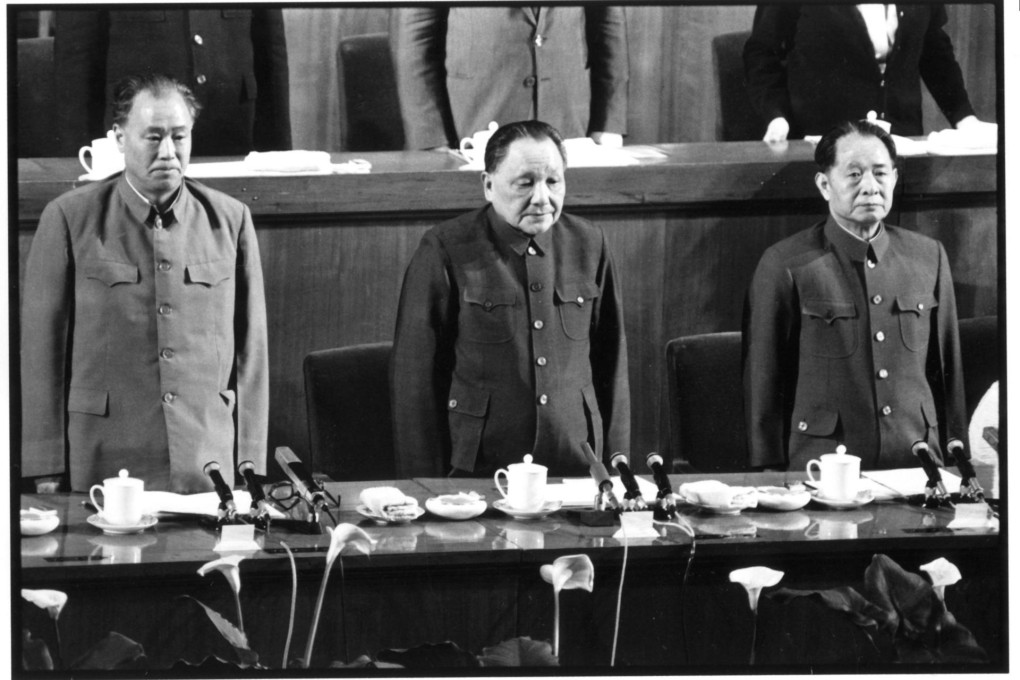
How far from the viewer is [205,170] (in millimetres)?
3363

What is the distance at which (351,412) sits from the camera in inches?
135

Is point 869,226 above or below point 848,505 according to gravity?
above

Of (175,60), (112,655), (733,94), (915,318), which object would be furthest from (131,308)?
(915,318)

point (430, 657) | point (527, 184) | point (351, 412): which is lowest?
point (430, 657)

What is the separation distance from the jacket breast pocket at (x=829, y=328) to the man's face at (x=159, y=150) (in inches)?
59.1

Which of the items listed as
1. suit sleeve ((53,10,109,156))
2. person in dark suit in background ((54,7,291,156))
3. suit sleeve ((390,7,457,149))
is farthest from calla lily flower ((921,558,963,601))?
suit sleeve ((53,10,109,156))

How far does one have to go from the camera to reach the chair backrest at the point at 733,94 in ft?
11.3

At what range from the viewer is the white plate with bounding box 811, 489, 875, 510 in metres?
3.42

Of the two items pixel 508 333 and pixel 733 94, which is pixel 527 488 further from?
pixel 733 94

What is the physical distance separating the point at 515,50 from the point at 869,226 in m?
0.94

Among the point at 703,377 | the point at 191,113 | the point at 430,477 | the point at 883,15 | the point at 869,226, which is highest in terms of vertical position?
the point at 883,15

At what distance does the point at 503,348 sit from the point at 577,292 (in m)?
0.22

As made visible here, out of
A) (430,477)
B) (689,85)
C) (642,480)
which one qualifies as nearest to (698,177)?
(689,85)

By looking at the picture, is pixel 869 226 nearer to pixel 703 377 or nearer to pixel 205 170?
pixel 703 377
